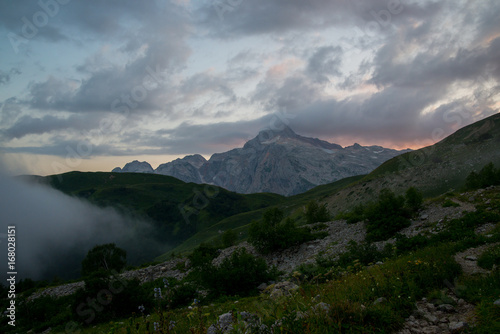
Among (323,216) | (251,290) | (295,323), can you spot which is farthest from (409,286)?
(323,216)

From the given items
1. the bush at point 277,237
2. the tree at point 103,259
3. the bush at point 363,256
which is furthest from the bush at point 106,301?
the tree at point 103,259

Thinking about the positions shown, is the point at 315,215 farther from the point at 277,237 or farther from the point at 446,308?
the point at 446,308

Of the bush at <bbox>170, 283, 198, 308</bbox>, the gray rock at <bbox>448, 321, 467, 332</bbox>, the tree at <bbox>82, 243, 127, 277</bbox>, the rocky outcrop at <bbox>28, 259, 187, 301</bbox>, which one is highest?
the gray rock at <bbox>448, 321, 467, 332</bbox>

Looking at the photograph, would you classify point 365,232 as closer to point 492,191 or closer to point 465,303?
point 492,191

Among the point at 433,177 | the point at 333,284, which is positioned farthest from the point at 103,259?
the point at 433,177

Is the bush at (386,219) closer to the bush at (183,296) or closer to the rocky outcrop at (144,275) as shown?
the bush at (183,296)

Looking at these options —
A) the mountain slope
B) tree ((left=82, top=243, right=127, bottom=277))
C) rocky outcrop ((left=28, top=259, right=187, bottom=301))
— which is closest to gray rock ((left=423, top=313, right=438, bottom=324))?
rocky outcrop ((left=28, top=259, right=187, bottom=301))

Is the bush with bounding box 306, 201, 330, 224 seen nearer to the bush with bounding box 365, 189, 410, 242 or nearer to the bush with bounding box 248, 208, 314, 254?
the bush with bounding box 248, 208, 314, 254

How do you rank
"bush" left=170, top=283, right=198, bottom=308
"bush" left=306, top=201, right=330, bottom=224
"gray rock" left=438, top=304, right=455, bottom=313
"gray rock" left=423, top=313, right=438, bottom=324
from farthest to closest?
"bush" left=306, top=201, right=330, bottom=224 → "bush" left=170, top=283, right=198, bottom=308 → "gray rock" left=438, top=304, right=455, bottom=313 → "gray rock" left=423, top=313, right=438, bottom=324

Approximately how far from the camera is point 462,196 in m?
23.3

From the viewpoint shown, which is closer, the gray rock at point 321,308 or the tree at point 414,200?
the gray rock at point 321,308

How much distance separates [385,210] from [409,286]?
19.2 metres

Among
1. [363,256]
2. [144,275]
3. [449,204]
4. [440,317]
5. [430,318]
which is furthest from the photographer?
[144,275]

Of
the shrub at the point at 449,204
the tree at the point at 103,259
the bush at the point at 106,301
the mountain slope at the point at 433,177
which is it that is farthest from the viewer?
the mountain slope at the point at 433,177
